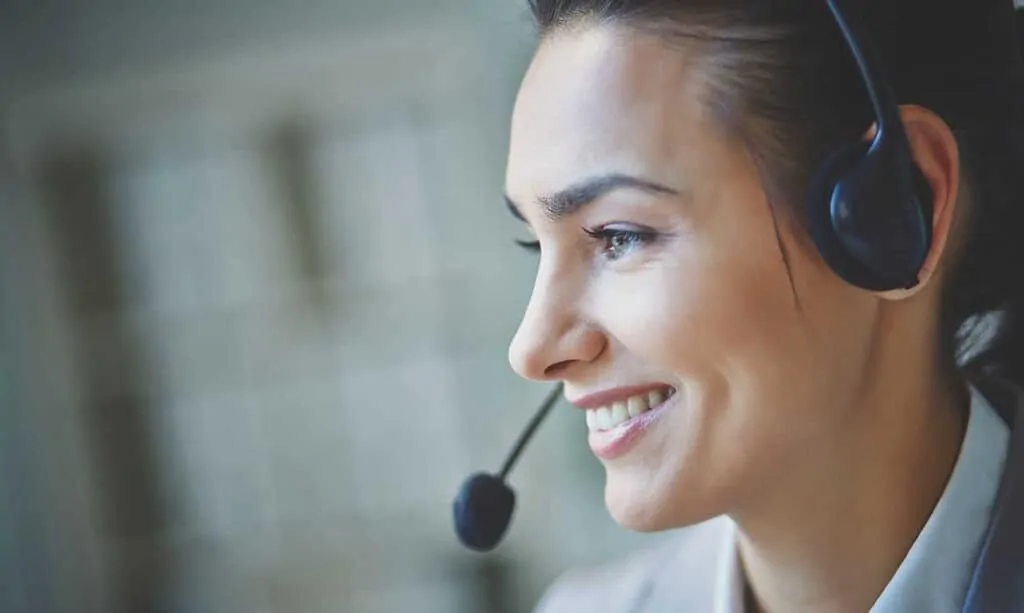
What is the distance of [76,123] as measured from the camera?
2443 mm

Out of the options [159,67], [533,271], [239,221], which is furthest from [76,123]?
[533,271]

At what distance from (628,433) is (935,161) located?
0.91 ft

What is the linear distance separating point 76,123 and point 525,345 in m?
1.98

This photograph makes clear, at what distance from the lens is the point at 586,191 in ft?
2.43

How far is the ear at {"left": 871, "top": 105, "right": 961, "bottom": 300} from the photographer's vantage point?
0.73 m

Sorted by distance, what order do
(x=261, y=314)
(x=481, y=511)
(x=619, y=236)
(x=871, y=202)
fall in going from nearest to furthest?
(x=871, y=202) < (x=619, y=236) < (x=481, y=511) < (x=261, y=314)

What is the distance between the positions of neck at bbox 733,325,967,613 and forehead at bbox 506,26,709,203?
0.24 m

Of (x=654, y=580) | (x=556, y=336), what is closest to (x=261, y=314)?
(x=654, y=580)

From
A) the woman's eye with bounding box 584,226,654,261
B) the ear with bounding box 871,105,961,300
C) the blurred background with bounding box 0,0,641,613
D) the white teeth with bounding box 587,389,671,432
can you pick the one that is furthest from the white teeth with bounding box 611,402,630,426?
the blurred background with bounding box 0,0,641,613

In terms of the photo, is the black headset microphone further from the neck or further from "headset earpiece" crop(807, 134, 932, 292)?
"headset earpiece" crop(807, 134, 932, 292)

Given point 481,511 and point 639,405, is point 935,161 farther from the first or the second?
point 481,511

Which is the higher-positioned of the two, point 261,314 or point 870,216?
point 870,216

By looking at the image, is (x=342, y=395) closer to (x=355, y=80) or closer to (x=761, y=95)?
(x=355, y=80)

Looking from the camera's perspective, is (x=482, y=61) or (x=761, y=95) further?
(x=482, y=61)
